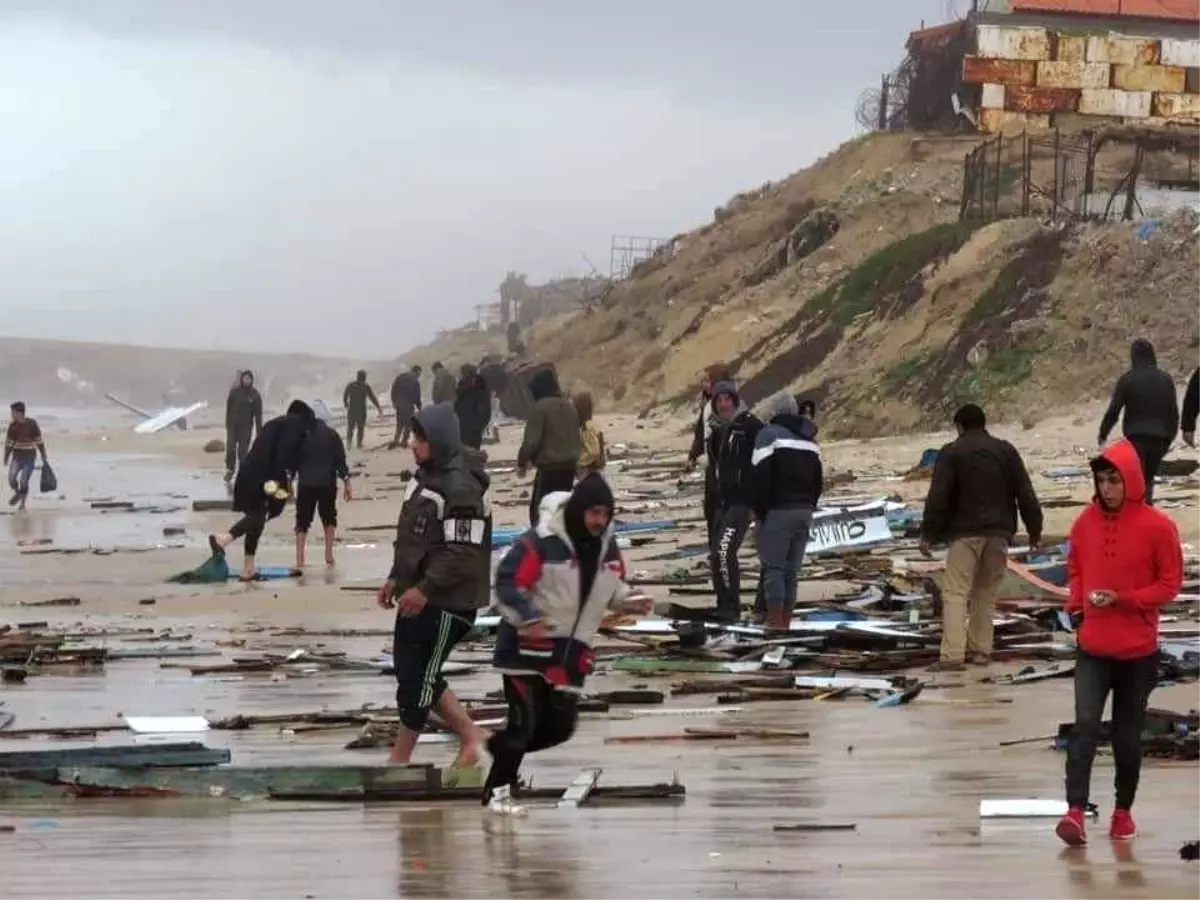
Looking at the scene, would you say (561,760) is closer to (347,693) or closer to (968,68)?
(347,693)

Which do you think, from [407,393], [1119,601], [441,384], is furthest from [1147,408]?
[407,393]

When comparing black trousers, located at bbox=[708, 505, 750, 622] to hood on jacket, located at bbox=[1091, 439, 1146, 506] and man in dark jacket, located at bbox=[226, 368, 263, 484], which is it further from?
man in dark jacket, located at bbox=[226, 368, 263, 484]

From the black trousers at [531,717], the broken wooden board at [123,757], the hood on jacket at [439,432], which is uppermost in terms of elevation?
the hood on jacket at [439,432]

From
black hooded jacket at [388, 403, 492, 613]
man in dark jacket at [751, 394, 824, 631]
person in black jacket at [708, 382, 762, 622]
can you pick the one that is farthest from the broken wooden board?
person in black jacket at [708, 382, 762, 622]

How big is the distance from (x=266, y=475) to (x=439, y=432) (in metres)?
10.3

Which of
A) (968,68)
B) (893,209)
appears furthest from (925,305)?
(968,68)

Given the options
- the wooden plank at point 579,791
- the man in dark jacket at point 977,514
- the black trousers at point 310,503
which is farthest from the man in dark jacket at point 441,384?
the wooden plank at point 579,791

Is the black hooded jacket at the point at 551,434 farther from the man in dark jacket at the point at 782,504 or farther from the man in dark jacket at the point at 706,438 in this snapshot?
the man in dark jacket at the point at 782,504

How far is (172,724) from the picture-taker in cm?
1134

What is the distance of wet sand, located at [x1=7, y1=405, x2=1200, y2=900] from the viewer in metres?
7.29

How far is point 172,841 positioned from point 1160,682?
5.74 m

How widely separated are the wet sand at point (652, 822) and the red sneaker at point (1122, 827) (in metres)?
0.08

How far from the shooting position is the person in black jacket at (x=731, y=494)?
1564 cm

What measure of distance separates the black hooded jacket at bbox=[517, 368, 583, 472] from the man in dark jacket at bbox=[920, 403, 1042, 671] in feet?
19.3
